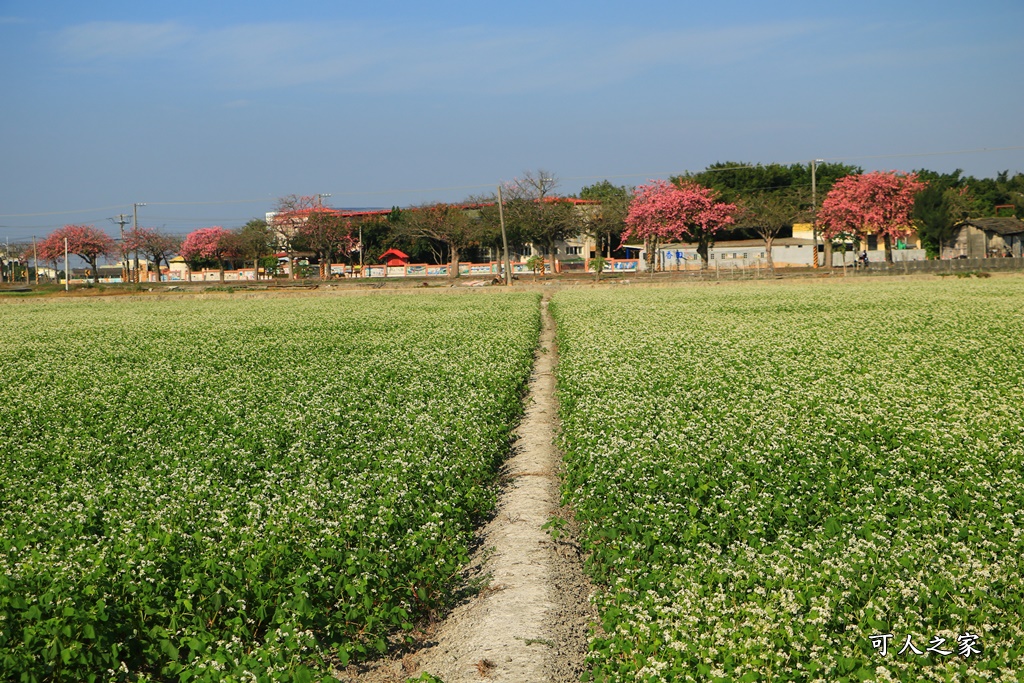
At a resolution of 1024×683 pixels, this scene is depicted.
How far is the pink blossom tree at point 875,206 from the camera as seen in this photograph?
85438 millimetres

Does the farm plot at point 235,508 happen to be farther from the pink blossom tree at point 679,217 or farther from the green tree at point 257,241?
the green tree at point 257,241

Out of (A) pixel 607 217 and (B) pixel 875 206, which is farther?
(A) pixel 607 217

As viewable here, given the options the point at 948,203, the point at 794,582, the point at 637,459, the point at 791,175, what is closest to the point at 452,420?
the point at 637,459

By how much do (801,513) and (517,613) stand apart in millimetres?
3227

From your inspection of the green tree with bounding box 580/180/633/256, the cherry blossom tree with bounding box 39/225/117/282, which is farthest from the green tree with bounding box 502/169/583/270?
the cherry blossom tree with bounding box 39/225/117/282

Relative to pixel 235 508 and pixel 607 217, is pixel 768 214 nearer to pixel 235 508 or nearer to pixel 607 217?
pixel 607 217

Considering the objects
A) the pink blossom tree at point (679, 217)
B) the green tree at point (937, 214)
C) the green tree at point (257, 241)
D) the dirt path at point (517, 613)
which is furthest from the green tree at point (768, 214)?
the dirt path at point (517, 613)

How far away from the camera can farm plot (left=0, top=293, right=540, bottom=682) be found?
6738 mm

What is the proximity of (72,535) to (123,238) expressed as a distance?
130 metres

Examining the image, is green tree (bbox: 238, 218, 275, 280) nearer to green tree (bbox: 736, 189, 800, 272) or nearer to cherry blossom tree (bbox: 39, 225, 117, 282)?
cherry blossom tree (bbox: 39, 225, 117, 282)

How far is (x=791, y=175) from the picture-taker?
11812 cm

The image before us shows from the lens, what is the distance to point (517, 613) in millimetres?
8148

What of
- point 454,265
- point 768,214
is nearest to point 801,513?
point 454,265

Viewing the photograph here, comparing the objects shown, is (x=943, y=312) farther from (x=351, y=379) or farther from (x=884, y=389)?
(x=351, y=379)
